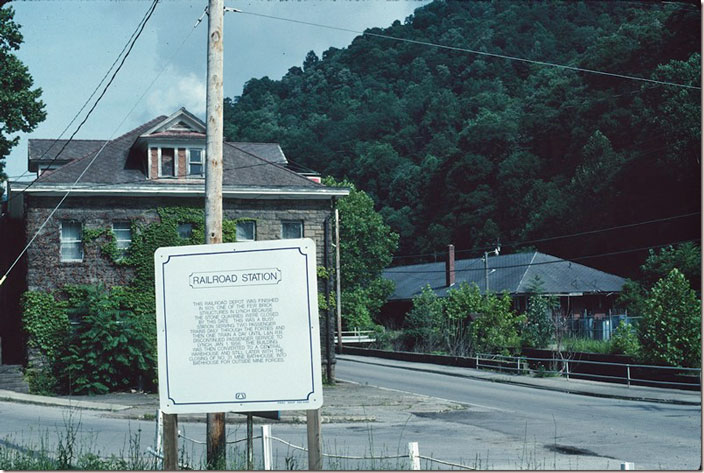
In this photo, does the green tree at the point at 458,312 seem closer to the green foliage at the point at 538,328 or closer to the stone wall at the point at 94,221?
the green foliage at the point at 538,328

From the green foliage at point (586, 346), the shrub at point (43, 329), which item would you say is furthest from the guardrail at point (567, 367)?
the shrub at point (43, 329)

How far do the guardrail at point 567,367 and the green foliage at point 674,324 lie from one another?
52 centimetres

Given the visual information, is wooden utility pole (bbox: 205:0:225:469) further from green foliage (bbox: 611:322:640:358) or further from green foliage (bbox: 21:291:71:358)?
green foliage (bbox: 611:322:640:358)

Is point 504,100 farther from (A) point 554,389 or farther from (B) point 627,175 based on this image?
(A) point 554,389

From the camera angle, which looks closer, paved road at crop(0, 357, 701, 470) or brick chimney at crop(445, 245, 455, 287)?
paved road at crop(0, 357, 701, 470)

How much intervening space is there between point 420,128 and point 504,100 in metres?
10.3

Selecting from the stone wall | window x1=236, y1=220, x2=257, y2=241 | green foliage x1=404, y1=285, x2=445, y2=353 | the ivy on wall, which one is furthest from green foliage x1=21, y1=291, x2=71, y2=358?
green foliage x1=404, y1=285, x2=445, y2=353

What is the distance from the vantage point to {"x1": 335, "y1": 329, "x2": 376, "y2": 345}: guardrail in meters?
62.3

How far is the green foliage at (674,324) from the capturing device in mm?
28281

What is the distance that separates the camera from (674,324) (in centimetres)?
2848

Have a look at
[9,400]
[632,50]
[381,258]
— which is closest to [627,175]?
[632,50]

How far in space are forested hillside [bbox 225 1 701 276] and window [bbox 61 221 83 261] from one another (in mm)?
8972

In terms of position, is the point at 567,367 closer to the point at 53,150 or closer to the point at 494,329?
the point at 494,329

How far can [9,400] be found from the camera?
26172mm
